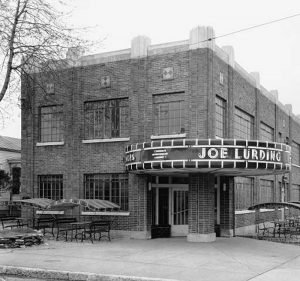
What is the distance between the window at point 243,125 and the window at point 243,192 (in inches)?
83.4

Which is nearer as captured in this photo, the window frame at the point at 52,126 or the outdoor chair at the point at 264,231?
the outdoor chair at the point at 264,231

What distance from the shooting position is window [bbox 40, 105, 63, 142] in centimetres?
2391

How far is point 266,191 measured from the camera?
29.8 m

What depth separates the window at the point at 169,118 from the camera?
68.3 feet

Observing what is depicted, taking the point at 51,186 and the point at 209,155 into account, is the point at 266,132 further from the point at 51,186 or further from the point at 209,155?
the point at 209,155

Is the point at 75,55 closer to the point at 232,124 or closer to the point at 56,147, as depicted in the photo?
the point at 56,147

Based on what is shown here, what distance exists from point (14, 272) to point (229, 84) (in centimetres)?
1289

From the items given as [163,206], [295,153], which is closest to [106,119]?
[163,206]

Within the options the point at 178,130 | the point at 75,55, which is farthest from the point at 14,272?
the point at 75,55

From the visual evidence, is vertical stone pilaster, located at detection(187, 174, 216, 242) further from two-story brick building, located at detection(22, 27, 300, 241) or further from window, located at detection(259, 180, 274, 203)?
window, located at detection(259, 180, 274, 203)

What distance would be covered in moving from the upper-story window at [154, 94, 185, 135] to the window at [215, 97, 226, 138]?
5.59 feet

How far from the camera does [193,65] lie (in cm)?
2033

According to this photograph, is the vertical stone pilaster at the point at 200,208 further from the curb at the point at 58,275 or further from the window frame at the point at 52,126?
the curb at the point at 58,275

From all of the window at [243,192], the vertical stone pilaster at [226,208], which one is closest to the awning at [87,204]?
the vertical stone pilaster at [226,208]
